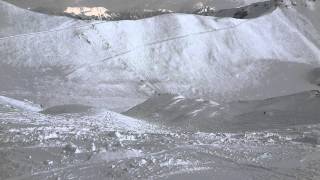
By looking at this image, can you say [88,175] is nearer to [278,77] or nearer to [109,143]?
[109,143]

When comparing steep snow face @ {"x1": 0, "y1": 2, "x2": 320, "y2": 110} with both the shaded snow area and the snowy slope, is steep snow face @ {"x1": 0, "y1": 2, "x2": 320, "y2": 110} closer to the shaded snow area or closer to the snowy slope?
the shaded snow area

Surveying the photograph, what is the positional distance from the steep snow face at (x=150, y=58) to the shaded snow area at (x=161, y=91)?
0.09ft

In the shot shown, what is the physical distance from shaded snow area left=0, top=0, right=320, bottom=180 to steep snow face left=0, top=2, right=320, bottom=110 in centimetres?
3

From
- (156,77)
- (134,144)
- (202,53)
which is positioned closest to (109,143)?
(134,144)

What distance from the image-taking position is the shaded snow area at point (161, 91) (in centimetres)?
655

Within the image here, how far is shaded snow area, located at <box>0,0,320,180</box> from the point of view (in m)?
6.55

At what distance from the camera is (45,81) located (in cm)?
1243

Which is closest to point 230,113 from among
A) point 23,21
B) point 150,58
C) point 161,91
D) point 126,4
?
point 161,91

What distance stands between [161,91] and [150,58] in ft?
3.75

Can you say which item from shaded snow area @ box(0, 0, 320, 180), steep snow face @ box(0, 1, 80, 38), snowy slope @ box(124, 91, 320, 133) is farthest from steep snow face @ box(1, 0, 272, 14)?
snowy slope @ box(124, 91, 320, 133)

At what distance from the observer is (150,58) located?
1377 centimetres

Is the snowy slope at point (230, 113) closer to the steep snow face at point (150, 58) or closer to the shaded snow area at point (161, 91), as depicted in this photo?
the shaded snow area at point (161, 91)

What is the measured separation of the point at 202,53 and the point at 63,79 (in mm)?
3691

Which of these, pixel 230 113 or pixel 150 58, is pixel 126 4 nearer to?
pixel 150 58
